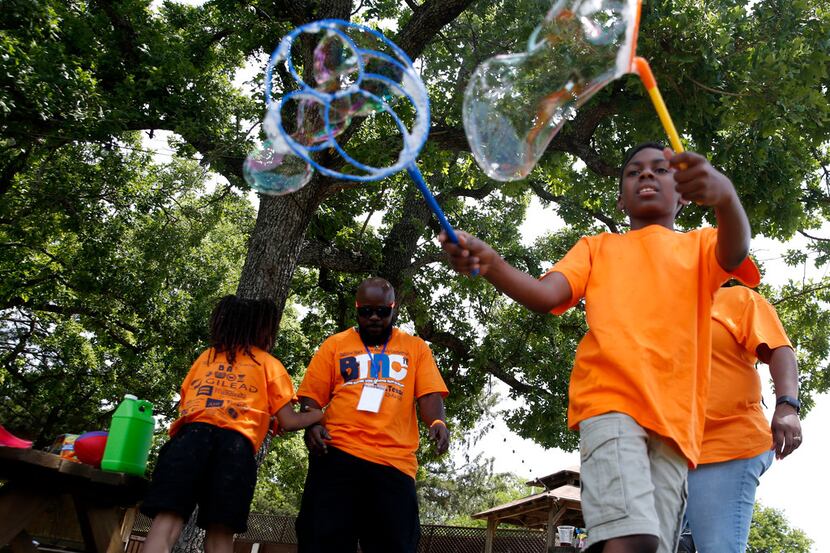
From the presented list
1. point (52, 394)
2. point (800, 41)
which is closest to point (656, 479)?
point (800, 41)

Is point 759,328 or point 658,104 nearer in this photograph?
point 658,104

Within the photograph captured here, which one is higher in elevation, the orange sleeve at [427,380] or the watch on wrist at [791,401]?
the orange sleeve at [427,380]

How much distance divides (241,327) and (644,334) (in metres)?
2.41

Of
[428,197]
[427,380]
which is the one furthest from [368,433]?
[428,197]

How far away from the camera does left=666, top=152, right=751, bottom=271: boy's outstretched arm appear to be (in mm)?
1771

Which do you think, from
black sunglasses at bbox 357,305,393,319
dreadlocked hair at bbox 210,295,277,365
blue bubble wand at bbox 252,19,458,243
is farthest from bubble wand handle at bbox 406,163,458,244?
dreadlocked hair at bbox 210,295,277,365

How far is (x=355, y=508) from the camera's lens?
335 centimetres

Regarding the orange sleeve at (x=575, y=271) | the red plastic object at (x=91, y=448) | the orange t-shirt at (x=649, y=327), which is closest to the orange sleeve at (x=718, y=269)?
the orange t-shirt at (x=649, y=327)

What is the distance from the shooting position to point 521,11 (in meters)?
7.98

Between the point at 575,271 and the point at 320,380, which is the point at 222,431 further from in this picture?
the point at 575,271

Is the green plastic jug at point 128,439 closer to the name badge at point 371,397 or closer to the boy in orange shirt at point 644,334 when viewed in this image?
the name badge at point 371,397

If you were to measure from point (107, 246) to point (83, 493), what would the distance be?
821cm

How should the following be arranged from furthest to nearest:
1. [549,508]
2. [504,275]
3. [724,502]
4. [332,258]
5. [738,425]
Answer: [549,508]
[332,258]
[738,425]
[724,502]
[504,275]

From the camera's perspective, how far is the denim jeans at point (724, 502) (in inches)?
104
